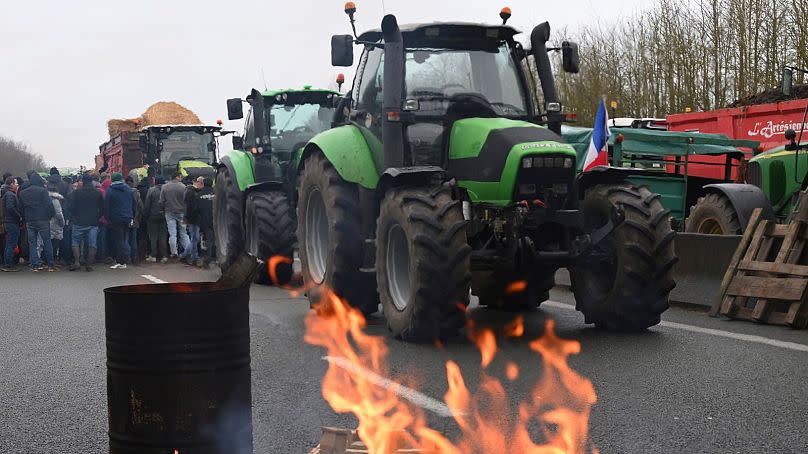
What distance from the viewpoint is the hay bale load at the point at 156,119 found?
3750cm

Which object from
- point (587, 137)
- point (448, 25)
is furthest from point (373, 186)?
point (587, 137)

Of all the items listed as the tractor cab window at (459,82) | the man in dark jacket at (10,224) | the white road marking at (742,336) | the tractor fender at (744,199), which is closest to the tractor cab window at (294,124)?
the tractor fender at (744,199)

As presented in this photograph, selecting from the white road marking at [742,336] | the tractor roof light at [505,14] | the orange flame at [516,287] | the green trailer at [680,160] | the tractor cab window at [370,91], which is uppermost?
the tractor roof light at [505,14]

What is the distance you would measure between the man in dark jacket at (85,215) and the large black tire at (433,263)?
12813 millimetres

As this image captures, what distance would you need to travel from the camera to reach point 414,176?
29.7ft

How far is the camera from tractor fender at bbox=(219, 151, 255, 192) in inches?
598

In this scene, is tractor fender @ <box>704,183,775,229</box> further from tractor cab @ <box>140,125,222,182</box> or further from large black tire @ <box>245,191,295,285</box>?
tractor cab @ <box>140,125,222,182</box>

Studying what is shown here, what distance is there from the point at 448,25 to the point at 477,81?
57 centimetres

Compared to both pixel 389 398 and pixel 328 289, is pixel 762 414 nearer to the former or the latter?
pixel 389 398

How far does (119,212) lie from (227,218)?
5867mm

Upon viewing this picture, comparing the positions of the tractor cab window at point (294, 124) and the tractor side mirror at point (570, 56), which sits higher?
the tractor side mirror at point (570, 56)

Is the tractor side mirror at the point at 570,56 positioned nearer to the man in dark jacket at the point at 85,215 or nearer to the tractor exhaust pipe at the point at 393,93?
the tractor exhaust pipe at the point at 393,93

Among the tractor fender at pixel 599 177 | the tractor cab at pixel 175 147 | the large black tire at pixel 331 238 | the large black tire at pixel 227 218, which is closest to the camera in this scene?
the tractor fender at pixel 599 177

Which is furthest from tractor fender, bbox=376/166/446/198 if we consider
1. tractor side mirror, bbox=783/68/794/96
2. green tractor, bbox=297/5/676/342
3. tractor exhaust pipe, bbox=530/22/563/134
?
tractor side mirror, bbox=783/68/794/96
